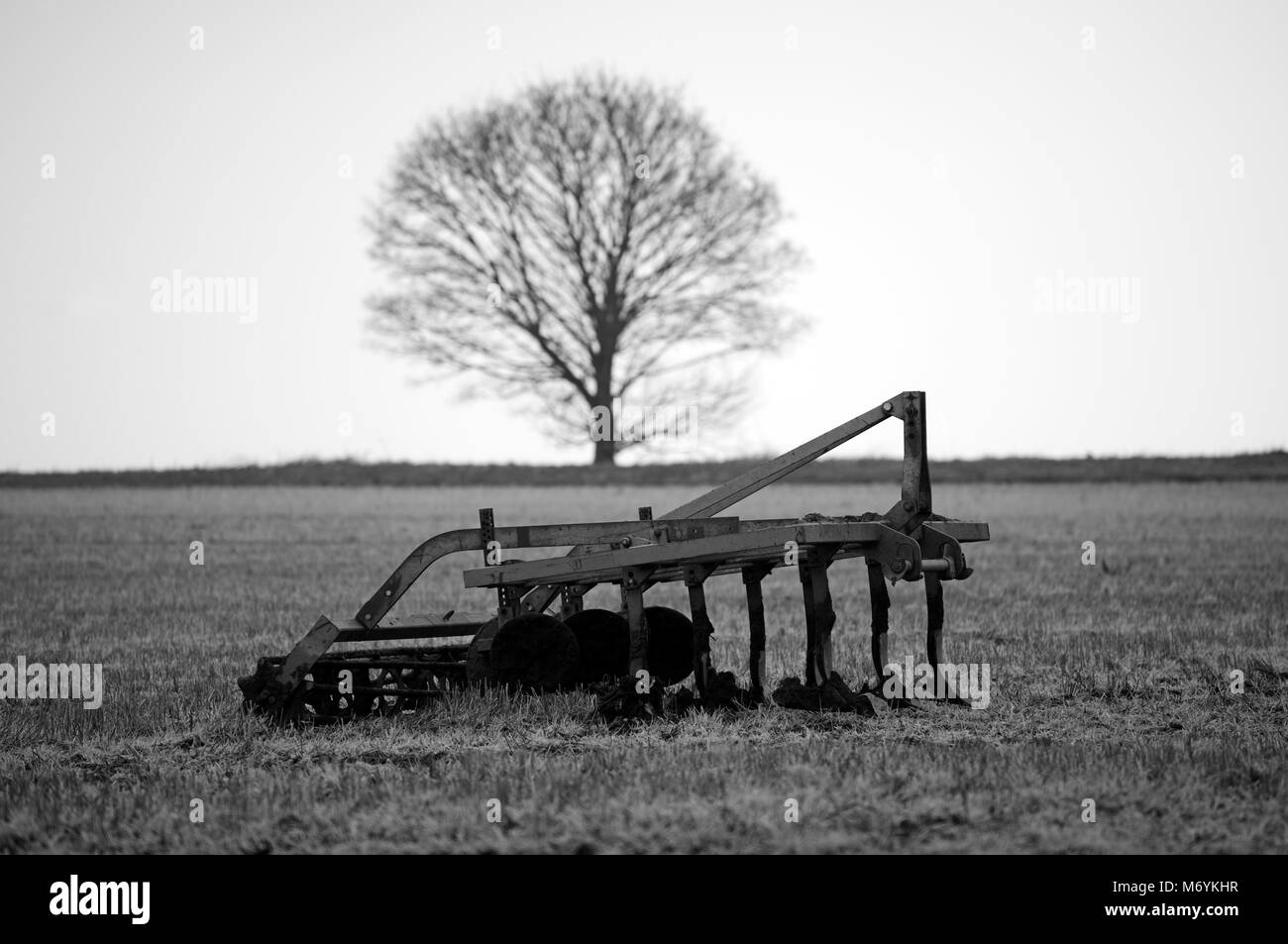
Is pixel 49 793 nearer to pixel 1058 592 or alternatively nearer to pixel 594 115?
pixel 1058 592

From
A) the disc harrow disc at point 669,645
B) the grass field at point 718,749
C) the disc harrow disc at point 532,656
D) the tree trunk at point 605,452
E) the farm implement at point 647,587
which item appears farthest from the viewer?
the tree trunk at point 605,452

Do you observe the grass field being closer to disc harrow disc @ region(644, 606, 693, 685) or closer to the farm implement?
the farm implement

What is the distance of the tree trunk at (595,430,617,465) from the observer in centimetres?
3709

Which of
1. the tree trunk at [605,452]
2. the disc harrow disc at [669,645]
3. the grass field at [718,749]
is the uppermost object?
the tree trunk at [605,452]

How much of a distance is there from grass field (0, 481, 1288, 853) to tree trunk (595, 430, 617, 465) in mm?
21906

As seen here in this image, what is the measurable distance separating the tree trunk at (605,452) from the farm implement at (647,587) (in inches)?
1117

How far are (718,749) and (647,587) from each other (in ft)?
4.84

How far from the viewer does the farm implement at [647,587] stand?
25.5ft

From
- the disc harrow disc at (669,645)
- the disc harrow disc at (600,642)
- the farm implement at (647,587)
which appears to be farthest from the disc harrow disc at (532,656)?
the disc harrow disc at (669,645)

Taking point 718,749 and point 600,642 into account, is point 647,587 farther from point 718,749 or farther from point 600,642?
point 718,749

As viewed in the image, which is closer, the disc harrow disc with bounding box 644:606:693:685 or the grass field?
the grass field

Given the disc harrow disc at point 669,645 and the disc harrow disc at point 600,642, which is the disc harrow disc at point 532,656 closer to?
the disc harrow disc at point 600,642

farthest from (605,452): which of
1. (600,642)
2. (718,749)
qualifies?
(718,749)

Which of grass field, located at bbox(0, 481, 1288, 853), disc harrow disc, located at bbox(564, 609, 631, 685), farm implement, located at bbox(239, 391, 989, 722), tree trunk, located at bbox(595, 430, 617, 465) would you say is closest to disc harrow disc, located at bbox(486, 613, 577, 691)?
farm implement, located at bbox(239, 391, 989, 722)
